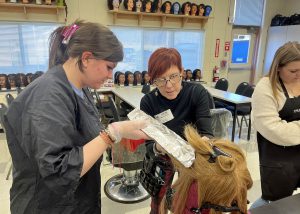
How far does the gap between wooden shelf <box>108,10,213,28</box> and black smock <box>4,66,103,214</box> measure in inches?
152

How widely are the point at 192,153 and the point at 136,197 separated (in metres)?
1.63

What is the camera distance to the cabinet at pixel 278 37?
5.11 m

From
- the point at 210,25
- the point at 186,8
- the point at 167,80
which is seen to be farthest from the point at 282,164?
the point at 210,25

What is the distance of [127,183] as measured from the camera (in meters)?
2.30

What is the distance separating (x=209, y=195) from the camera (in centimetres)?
71

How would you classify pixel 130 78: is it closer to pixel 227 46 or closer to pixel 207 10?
pixel 207 10

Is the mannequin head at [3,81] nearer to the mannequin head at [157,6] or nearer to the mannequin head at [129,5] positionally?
the mannequin head at [129,5]

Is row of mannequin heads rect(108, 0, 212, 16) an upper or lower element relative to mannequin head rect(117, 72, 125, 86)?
upper

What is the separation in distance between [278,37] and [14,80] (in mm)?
5597

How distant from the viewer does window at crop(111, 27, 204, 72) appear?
4.79 metres

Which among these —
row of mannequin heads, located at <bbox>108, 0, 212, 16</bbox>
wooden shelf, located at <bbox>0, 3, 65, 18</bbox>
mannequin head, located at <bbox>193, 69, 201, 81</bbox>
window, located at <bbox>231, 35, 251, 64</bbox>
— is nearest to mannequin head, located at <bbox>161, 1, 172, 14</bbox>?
row of mannequin heads, located at <bbox>108, 0, 212, 16</bbox>

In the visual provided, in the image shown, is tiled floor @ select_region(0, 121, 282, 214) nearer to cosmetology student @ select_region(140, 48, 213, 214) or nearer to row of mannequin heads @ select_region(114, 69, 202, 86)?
cosmetology student @ select_region(140, 48, 213, 214)

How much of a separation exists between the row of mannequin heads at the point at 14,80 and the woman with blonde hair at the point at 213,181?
3.75 meters

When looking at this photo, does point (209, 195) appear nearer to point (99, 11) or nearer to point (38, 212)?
point (38, 212)
